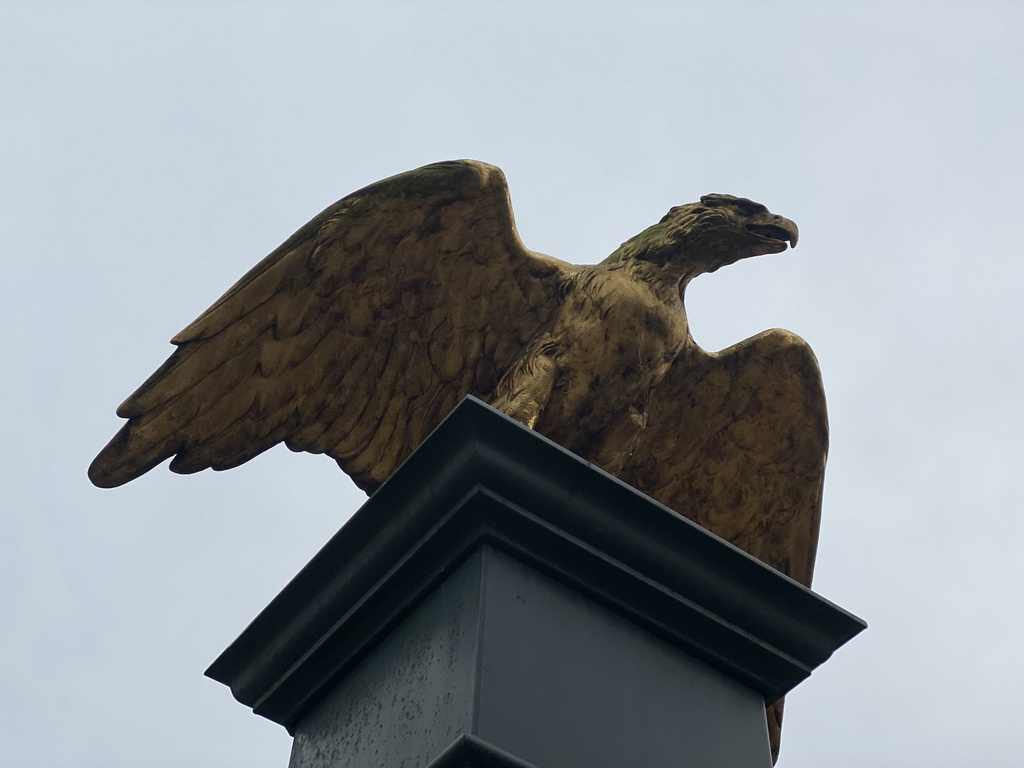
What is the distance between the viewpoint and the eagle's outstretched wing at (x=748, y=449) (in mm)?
6176

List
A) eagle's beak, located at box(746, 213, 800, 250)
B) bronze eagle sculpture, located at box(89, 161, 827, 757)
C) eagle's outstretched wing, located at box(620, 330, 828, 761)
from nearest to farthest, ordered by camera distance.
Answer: bronze eagle sculpture, located at box(89, 161, 827, 757)
eagle's beak, located at box(746, 213, 800, 250)
eagle's outstretched wing, located at box(620, 330, 828, 761)

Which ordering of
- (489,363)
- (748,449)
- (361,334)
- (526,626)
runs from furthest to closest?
(748,449) < (489,363) < (361,334) < (526,626)

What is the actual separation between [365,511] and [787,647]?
1.28m

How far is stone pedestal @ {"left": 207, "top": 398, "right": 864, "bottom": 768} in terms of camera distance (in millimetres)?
3143

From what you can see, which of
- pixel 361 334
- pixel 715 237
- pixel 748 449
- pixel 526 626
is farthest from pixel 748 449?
pixel 526 626

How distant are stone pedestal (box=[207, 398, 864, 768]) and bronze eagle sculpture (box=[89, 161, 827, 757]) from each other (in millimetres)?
1608

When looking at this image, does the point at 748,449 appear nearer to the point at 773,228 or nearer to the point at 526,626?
the point at 773,228

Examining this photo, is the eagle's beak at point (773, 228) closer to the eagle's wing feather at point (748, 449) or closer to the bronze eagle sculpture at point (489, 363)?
the bronze eagle sculpture at point (489, 363)

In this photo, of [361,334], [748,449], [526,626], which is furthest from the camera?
[748,449]

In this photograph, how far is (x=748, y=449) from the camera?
6.27 m

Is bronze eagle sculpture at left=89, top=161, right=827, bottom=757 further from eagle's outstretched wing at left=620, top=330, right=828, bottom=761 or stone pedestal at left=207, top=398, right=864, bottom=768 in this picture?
stone pedestal at left=207, top=398, right=864, bottom=768

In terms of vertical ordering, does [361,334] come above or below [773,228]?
below

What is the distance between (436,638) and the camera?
3.28 m

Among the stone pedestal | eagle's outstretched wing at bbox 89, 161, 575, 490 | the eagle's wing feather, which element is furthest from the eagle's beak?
the stone pedestal
